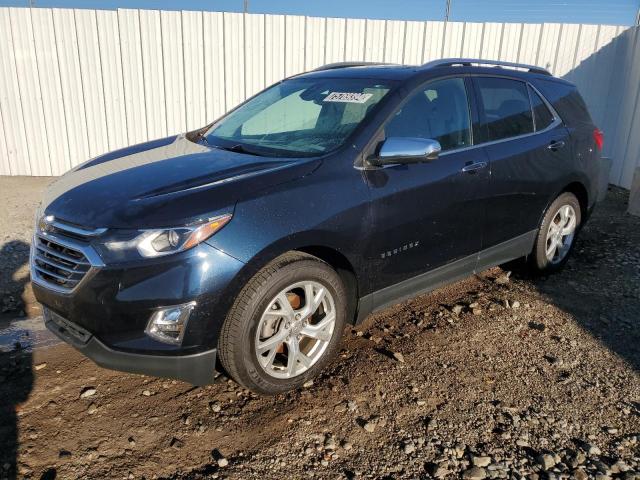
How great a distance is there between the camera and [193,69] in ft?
26.7

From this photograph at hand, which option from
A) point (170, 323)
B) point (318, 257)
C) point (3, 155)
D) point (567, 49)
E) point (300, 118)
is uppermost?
point (567, 49)

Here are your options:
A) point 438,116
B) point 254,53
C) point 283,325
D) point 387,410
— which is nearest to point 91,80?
point 254,53

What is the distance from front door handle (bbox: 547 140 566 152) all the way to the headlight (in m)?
3.08

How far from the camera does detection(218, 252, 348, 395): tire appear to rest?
2594 mm

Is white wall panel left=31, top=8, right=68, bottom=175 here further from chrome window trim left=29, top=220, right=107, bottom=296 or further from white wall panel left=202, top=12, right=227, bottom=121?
chrome window trim left=29, top=220, right=107, bottom=296

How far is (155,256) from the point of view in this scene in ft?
7.86

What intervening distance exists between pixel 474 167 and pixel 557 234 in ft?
5.02

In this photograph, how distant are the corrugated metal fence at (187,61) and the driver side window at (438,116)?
510cm

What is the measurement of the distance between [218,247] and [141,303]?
17.2 inches

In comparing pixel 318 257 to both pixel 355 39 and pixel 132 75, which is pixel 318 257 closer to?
pixel 355 39

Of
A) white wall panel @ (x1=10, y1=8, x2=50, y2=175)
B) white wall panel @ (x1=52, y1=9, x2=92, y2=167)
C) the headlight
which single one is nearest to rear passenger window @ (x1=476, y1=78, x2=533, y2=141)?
the headlight

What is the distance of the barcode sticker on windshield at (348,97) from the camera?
3.37 metres

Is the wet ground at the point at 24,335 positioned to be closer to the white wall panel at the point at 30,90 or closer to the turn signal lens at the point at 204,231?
the turn signal lens at the point at 204,231

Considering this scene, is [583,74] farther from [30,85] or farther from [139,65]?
[30,85]
